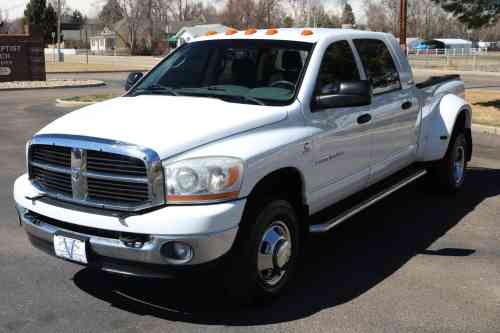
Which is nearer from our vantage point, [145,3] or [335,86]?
[335,86]

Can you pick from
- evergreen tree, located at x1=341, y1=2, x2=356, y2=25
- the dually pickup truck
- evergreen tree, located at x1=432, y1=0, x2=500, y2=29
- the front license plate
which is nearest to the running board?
the dually pickup truck

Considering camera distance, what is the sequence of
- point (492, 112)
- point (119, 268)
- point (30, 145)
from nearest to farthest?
1. point (119, 268)
2. point (30, 145)
3. point (492, 112)

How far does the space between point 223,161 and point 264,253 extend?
0.77m

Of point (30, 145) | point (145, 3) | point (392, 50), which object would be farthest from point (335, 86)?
point (145, 3)

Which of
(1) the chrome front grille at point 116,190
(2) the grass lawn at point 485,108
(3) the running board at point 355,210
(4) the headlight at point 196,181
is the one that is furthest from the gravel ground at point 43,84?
(4) the headlight at point 196,181

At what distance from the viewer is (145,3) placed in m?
94.8

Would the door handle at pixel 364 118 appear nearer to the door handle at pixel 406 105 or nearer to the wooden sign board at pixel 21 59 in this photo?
the door handle at pixel 406 105

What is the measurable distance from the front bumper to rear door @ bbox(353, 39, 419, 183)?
2.27 metres

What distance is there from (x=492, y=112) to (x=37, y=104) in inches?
508

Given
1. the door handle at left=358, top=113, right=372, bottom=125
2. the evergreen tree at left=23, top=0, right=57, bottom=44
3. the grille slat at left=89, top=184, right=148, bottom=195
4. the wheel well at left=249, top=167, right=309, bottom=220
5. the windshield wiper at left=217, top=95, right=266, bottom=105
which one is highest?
the evergreen tree at left=23, top=0, right=57, bottom=44

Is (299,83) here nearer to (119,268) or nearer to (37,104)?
(119,268)

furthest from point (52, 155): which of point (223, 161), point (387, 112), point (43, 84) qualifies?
point (43, 84)

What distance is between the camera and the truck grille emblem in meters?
4.03

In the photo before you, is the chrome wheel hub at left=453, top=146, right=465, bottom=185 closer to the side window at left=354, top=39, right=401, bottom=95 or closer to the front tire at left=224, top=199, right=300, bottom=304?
the side window at left=354, top=39, right=401, bottom=95
